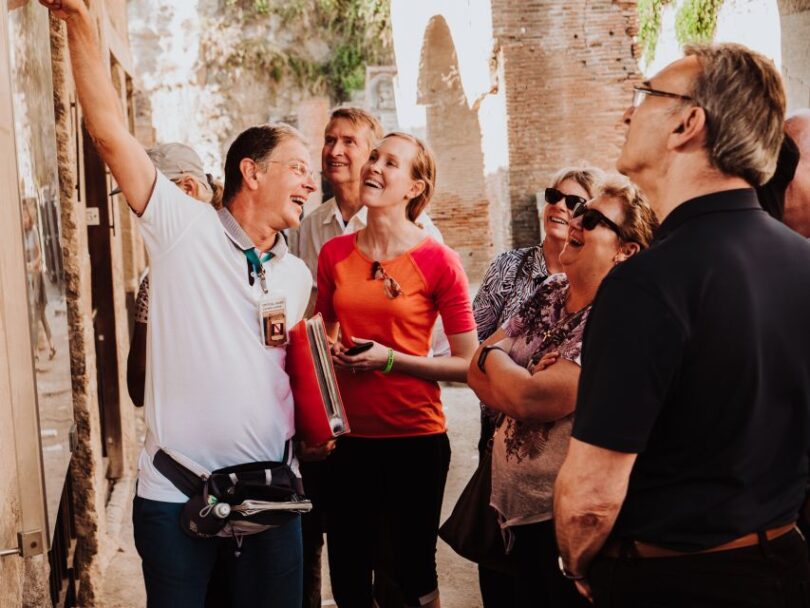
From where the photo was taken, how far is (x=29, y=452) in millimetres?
2174

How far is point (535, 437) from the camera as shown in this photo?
2639 mm

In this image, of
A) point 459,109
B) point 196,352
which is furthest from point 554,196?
point 459,109

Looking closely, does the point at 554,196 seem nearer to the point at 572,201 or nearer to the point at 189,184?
the point at 572,201

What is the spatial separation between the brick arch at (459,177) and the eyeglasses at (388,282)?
44.3 ft

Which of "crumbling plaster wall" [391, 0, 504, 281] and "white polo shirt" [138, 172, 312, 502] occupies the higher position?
"crumbling plaster wall" [391, 0, 504, 281]

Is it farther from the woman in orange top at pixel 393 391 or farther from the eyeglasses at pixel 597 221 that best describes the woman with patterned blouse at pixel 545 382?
the woman in orange top at pixel 393 391

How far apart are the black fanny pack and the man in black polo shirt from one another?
91 centimetres

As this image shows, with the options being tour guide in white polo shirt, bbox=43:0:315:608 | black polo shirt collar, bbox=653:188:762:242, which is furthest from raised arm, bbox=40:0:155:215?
black polo shirt collar, bbox=653:188:762:242

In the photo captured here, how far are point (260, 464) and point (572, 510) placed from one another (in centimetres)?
99

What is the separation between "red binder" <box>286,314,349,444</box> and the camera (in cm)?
273

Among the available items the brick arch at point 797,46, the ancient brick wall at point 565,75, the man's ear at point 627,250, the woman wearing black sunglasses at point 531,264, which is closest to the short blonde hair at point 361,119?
the woman wearing black sunglasses at point 531,264

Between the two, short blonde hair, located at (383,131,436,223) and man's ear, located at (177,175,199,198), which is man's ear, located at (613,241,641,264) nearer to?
short blonde hair, located at (383,131,436,223)

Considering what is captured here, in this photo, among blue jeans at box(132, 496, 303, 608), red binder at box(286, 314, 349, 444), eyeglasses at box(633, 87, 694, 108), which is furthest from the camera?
red binder at box(286, 314, 349, 444)

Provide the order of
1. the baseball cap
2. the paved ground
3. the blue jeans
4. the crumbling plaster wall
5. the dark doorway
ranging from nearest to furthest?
the blue jeans < the baseball cap < the paved ground < the dark doorway < the crumbling plaster wall
